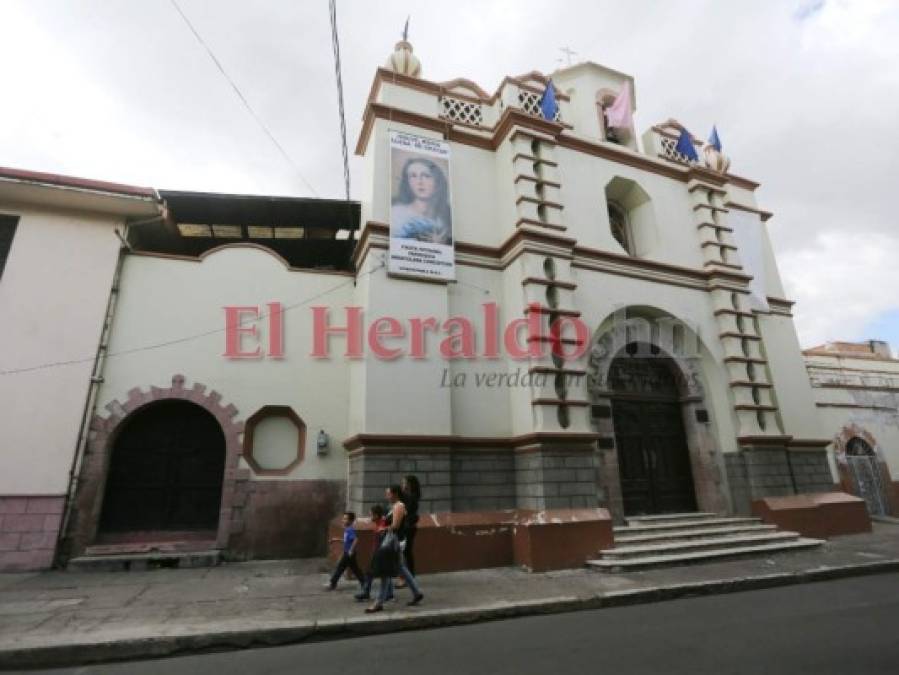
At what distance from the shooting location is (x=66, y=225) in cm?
1020

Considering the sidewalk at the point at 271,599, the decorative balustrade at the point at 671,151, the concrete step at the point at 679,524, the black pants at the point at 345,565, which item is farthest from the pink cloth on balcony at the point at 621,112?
the black pants at the point at 345,565

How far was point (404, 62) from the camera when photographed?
11375 millimetres

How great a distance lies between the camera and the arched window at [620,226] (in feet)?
43.7

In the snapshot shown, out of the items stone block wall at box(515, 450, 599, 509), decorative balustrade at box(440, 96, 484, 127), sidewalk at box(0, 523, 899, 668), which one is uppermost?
decorative balustrade at box(440, 96, 484, 127)

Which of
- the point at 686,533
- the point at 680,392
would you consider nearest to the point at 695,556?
the point at 686,533

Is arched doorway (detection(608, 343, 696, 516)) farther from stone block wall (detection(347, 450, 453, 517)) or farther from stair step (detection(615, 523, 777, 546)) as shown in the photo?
stone block wall (detection(347, 450, 453, 517))

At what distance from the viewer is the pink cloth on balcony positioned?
1336 cm

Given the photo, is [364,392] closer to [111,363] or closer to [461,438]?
[461,438]

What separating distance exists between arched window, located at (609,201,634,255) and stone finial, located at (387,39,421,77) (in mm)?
6514

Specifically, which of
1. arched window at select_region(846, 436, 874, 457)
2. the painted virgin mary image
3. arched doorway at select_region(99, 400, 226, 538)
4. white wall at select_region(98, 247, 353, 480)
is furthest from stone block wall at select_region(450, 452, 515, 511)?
arched window at select_region(846, 436, 874, 457)

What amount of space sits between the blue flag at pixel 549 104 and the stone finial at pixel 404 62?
3.29 m

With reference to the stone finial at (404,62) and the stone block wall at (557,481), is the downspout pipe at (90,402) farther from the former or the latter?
the stone block wall at (557,481)

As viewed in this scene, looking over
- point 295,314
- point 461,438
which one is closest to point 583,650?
point 461,438

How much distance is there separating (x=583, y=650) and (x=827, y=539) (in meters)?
9.33
